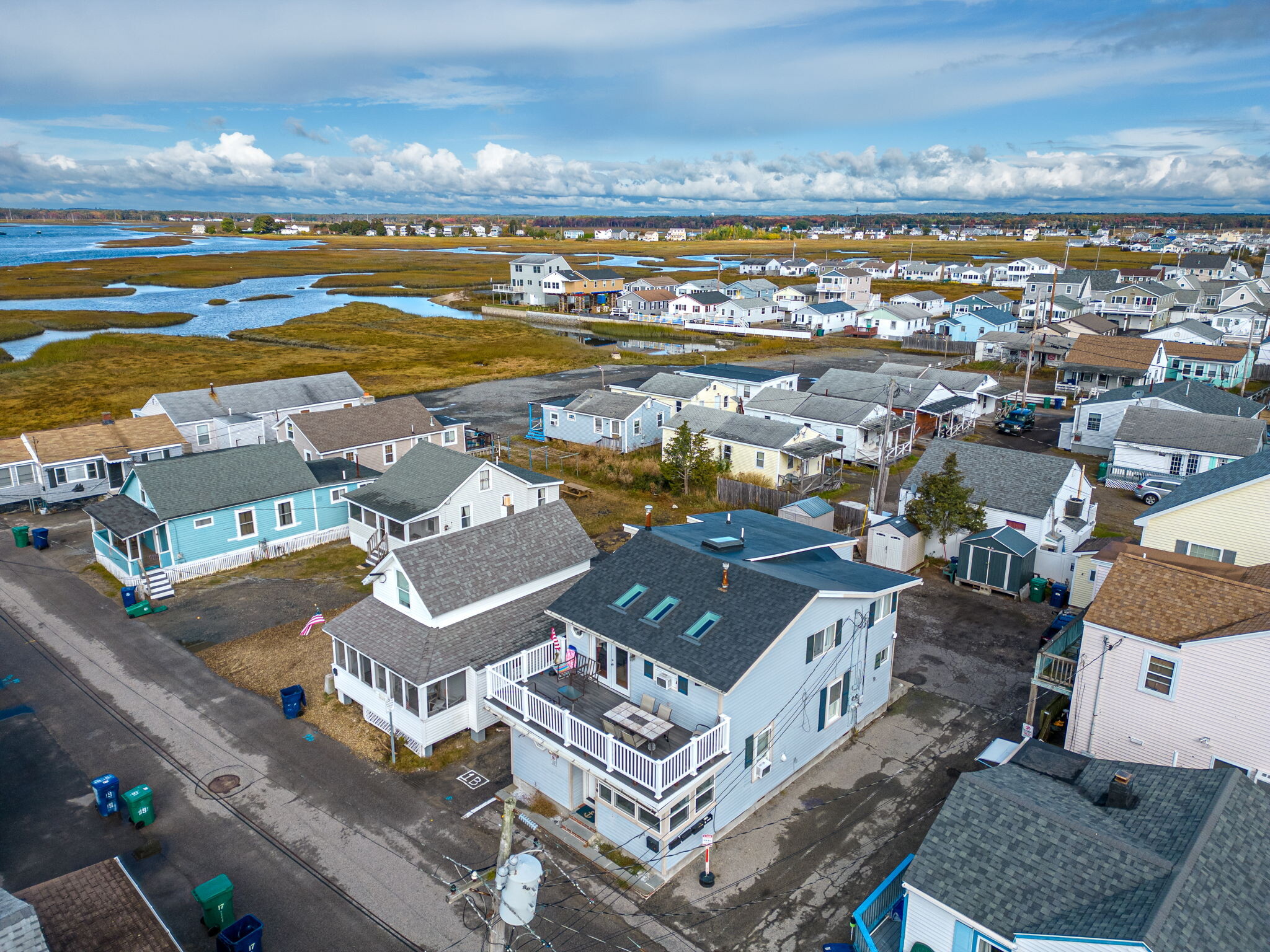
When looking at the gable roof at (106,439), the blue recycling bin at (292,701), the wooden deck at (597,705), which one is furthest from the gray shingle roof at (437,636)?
the gable roof at (106,439)

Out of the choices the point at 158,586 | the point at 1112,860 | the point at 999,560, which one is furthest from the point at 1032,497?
the point at 158,586

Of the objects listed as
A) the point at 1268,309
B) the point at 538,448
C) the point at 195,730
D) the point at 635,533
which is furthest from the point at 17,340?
the point at 1268,309

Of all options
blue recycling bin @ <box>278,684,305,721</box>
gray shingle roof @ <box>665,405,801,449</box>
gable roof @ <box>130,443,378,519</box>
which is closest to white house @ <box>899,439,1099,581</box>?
gray shingle roof @ <box>665,405,801,449</box>

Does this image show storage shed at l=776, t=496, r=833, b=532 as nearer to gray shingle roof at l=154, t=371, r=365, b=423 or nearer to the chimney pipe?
the chimney pipe

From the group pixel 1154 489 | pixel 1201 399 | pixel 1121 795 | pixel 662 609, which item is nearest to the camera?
pixel 1121 795

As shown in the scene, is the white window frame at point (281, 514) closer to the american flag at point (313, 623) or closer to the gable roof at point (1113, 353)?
the american flag at point (313, 623)

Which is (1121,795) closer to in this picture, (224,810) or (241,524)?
(224,810)
